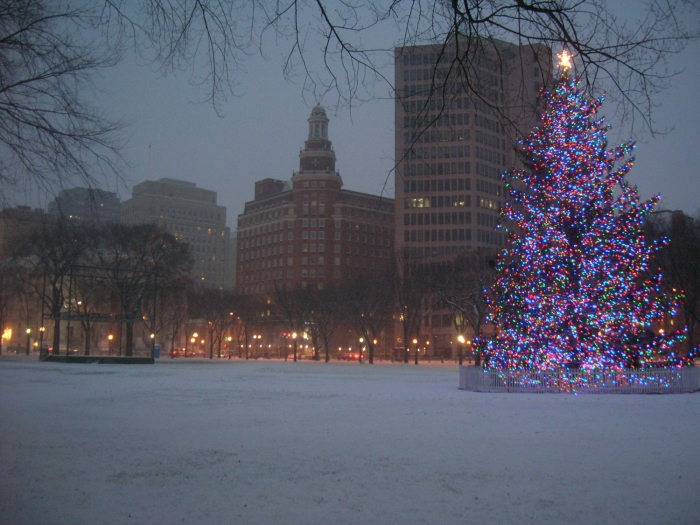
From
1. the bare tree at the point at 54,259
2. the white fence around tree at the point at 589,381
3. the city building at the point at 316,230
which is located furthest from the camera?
the city building at the point at 316,230

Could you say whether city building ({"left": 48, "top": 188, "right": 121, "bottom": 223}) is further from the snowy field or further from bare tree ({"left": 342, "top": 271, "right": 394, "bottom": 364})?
bare tree ({"left": 342, "top": 271, "right": 394, "bottom": 364})

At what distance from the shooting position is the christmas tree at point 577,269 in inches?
1055

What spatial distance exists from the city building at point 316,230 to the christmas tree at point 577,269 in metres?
110

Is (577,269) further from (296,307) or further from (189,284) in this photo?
(189,284)

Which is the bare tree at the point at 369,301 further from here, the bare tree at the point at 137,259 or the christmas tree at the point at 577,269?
the christmas tree at the point at 577,269

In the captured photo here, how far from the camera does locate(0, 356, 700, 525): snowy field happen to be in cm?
812

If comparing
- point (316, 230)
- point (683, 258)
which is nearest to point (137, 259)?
point (683, 258)

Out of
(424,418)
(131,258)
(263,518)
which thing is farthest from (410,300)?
(263,518)

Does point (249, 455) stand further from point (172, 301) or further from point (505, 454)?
point (172, 301)

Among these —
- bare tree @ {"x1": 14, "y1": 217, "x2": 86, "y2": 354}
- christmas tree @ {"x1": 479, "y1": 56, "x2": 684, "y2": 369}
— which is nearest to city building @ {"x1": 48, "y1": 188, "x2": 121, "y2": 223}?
christmas tree @ {"x1": 479, "y1": 56, "x2": 684, "y2": 369}

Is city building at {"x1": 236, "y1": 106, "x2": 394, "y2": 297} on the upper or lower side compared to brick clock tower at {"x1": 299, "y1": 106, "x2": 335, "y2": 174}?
lower

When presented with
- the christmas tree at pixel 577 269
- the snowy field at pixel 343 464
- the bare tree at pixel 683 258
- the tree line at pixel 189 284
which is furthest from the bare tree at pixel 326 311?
the snowy field at pixel 343 464

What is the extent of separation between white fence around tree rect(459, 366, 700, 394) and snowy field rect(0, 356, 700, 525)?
6.43 m

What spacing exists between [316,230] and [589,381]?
118057 mm
